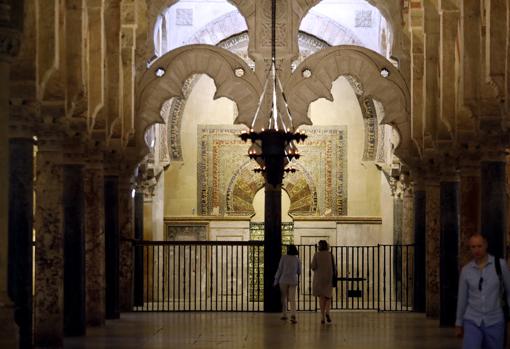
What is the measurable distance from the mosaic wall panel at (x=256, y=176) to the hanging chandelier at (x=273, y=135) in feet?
22.0

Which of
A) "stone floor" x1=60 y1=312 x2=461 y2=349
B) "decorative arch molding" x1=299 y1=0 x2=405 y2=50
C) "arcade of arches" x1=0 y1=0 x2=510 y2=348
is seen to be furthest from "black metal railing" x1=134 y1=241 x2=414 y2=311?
"decorative arch molding" x1=299 y1=0 x2=405 y2=50

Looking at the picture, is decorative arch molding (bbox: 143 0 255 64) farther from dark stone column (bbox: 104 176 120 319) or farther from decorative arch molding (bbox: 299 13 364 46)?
decorative arch molding (bbox: 299 13 364 46)

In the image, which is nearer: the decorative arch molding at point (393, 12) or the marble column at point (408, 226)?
the decorative arch molding at point (393, 12)

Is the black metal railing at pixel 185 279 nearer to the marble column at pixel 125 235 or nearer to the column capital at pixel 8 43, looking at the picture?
the marble column at pixel 125 235

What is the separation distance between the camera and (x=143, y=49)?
2102 cm

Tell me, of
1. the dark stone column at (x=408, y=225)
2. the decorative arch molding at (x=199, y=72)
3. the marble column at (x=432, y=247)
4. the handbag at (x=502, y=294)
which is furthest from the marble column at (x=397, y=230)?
the handbag at (x=502, y=294)

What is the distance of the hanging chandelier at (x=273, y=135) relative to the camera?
17859mm

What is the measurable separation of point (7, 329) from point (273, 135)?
804cm

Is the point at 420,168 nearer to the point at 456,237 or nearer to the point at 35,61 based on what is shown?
the point at 456,237

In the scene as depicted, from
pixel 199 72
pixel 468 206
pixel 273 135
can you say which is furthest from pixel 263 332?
pixel 199 72

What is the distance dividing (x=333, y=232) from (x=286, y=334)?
11.7 metres

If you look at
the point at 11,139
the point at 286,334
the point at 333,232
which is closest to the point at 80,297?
the point at 286,334

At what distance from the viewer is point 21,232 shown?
12.5 m

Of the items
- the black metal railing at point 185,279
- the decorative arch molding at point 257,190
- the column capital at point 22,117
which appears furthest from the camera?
the decorative arch molding at point 257,190
